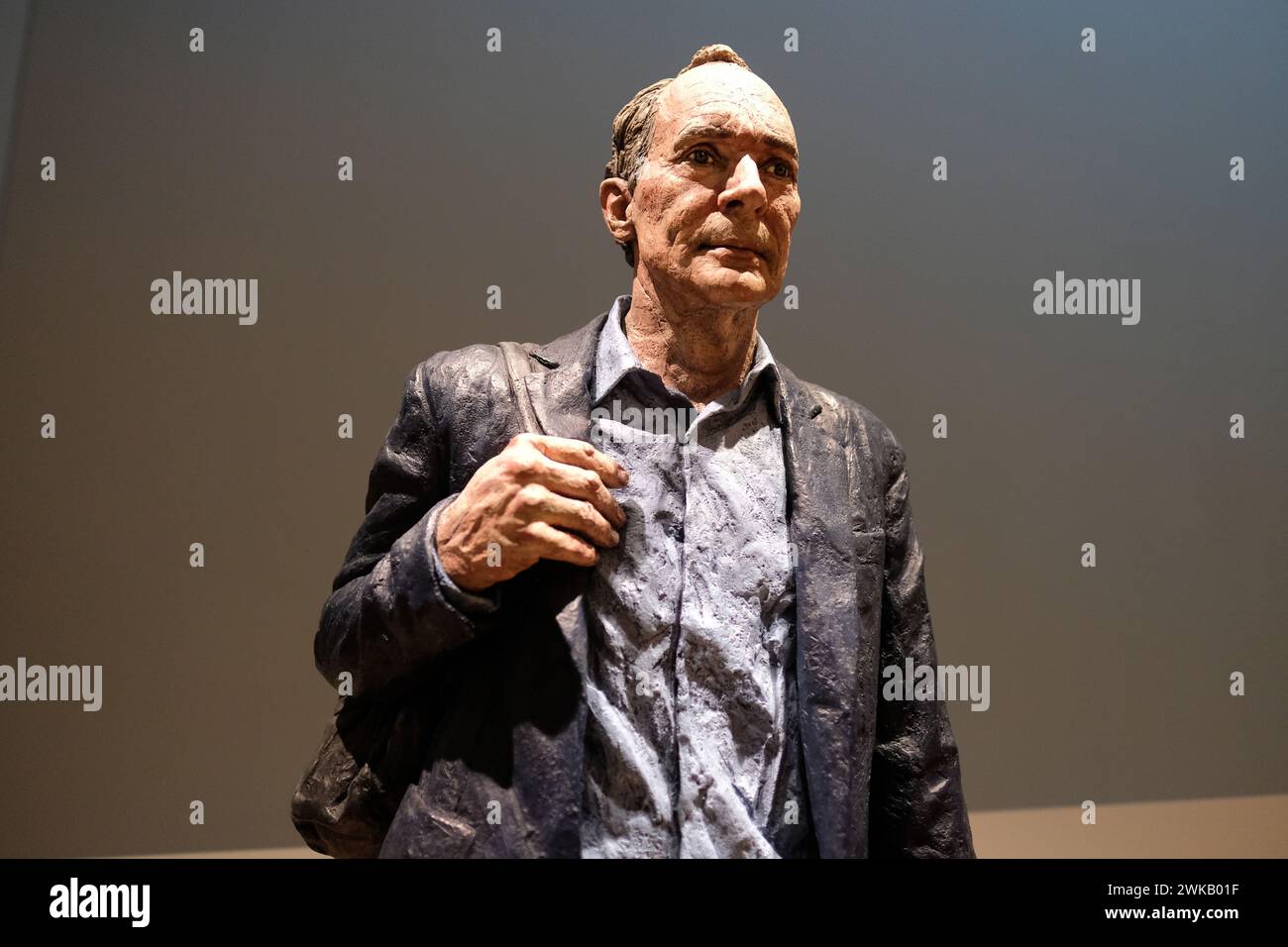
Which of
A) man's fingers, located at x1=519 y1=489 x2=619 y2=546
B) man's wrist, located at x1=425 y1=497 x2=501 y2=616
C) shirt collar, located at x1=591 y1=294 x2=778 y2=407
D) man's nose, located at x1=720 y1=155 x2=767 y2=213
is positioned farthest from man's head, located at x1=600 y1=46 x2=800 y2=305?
man's wrist, located at x1=425 y1=497 x2=501 y2=616

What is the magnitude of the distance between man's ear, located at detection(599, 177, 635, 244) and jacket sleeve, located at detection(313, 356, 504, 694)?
0.42m

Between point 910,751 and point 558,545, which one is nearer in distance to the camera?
point 558,545

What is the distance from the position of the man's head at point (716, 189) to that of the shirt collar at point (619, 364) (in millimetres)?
115

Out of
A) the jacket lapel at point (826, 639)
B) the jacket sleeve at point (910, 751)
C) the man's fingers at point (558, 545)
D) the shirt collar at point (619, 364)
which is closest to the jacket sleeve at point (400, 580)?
the man's fingers at point (558, 545)

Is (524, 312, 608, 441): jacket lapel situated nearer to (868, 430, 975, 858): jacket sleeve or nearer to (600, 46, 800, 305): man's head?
(600, 46, 800, 305): man's head

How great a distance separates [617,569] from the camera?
1.93m

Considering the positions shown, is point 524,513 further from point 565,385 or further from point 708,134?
point 708,134

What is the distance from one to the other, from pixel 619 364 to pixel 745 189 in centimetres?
36

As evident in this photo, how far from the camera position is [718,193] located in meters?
2.05

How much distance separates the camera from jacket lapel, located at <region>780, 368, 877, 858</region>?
75.0 inches

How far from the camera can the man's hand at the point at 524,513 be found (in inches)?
70.4

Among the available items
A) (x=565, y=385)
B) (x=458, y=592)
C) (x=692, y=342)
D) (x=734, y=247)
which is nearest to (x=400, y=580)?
(x=458, y=592)

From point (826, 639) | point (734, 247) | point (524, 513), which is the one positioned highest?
point (734, 247)

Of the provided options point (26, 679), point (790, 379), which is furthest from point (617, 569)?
point (26, 679)
